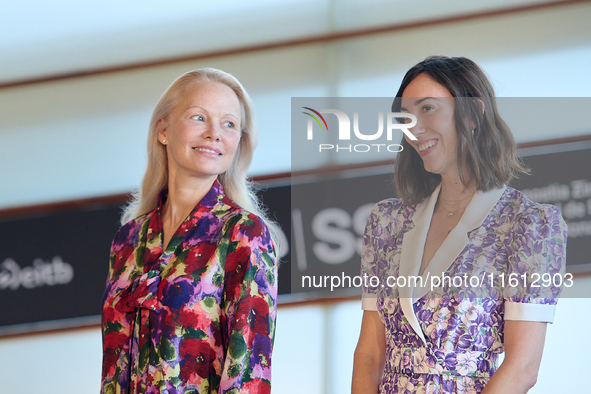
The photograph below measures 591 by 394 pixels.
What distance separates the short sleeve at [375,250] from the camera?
1.88m

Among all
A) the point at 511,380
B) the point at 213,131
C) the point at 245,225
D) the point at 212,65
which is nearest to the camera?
Result: the point at 511,380

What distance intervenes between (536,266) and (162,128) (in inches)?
48.0

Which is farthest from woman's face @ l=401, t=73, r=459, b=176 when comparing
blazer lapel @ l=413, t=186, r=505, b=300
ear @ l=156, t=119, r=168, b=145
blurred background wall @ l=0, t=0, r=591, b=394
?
blurred background wall @ l=0, t=0, r=591, b=394

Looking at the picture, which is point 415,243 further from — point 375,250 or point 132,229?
point 132,229

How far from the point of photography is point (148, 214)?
2.09 m

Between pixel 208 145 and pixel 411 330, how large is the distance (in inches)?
31.8

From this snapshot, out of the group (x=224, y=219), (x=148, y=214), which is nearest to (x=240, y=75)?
(x=148, y=214)

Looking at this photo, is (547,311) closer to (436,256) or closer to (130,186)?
(436,256)

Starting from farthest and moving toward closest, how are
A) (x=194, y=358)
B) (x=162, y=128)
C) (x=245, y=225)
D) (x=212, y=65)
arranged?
1. (x=212, y=65)
2. (x=162, y=128)
3. (x=245, y=225)
4. (x=194, y=358)

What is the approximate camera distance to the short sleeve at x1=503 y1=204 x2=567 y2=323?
5.14ft

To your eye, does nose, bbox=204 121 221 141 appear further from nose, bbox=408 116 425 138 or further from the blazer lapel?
the blazer lapel

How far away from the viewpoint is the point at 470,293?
64.1 inches

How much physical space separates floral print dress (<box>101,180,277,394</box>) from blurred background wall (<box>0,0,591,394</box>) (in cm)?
123

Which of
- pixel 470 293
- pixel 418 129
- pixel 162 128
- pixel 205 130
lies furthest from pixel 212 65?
pixel 470 293
